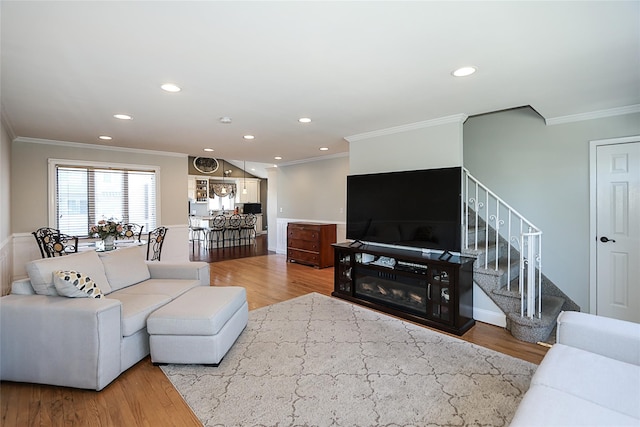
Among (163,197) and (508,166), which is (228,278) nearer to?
(163,197)

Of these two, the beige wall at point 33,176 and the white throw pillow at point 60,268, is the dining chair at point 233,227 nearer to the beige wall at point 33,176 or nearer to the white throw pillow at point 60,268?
the beige wall at point 33,176

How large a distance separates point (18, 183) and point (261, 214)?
875 cm

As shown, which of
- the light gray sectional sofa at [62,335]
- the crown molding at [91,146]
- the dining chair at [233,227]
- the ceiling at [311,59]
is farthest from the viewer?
the dining chair at [233,227]

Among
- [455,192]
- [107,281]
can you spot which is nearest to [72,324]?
[107,281]

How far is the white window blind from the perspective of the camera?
5.41 meters

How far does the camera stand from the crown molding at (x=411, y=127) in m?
3.66

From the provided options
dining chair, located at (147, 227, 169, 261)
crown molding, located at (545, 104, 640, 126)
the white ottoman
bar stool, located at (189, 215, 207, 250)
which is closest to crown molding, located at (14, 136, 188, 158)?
dining chair, located at (147, 227, 169, 261)

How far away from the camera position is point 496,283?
11.3 ft

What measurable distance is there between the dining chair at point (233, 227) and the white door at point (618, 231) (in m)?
8.35

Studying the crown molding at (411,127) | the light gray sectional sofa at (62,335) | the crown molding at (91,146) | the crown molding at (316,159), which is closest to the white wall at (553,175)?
the crown molding at (411,127)

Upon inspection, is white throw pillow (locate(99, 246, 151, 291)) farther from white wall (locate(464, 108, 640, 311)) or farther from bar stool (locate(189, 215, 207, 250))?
bar stool (locate(189, 215, 207, 250))

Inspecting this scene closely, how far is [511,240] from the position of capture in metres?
4.19

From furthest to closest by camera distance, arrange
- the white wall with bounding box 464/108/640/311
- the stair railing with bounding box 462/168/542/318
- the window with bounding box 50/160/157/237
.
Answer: the window with bounding box 50/160/157/237
the white wall with bounding box 464/108/640/311
the stair railing with bounding box 462/168/542/318

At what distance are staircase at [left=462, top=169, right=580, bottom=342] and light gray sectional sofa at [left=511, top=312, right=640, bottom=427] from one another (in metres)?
1.18
